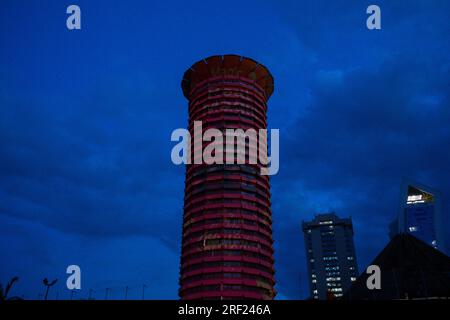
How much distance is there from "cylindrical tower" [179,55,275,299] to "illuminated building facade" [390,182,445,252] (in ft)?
204

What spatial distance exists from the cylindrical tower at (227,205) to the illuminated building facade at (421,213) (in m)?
62.1

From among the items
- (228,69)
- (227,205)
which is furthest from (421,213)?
(228,69)

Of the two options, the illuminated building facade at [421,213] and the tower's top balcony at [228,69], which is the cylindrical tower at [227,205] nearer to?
the tower's top balcony at [228,69]

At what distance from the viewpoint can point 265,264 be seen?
435 ft

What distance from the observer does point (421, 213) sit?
162 m

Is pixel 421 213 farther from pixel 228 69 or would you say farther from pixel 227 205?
Result: pixel 228 69

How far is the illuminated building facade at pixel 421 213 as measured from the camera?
157625 mm

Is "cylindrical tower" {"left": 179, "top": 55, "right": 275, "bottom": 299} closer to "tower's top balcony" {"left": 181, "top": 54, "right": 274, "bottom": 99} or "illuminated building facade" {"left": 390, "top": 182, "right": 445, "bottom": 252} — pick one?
"tower's top balcony" {"left": 181, "top": 54, "right": 274, "bottom": 99}

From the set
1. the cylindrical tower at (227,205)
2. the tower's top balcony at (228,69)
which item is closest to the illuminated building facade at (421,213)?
the cylindrical tower at (227,205)

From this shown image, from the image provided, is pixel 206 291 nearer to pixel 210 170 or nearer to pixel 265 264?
pixel 265 264

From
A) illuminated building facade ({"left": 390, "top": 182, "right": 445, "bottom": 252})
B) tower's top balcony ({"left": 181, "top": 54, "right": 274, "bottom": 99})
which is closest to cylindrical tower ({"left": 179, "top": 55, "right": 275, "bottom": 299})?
tower's top balcony ({"left": 181, "top": 54, "right": 274, "bottom": 99})

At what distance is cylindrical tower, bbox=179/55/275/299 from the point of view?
126562mm

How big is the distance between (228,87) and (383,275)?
11591cm
